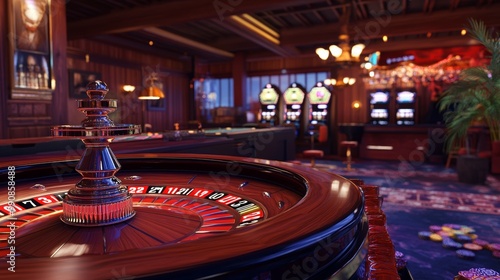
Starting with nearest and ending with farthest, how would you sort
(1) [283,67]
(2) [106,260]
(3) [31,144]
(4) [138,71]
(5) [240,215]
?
(2) [106,260], (5) [240,215], (3) [31,144], (4) [138,71], (1) [283,67]

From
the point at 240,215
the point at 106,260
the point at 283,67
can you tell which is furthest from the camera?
the point at 283,67

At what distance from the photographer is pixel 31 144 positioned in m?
2.02

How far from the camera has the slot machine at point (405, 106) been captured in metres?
8.55

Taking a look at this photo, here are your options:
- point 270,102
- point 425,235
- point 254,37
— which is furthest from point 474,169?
point 270,102

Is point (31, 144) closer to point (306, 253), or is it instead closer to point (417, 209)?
point (306, 253)

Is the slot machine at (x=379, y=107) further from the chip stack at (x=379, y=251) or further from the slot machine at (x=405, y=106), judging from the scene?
the chip stack at (x=379, y=251)

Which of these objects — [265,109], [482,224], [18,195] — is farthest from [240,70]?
[18,195]

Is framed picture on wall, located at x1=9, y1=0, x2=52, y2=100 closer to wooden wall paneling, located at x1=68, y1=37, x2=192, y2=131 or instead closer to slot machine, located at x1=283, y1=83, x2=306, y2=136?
wooden wall paneling, located at x1=68, y1=37, x2=192, y2=131

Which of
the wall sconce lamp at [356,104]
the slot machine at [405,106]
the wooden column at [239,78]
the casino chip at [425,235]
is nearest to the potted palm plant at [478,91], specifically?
the casino chip at [425,235]

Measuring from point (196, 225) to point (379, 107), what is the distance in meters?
8.84

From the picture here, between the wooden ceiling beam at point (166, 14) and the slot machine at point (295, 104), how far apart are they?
449 centimetres

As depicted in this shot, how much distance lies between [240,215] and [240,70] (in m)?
9.04

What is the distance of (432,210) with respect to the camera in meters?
3.85

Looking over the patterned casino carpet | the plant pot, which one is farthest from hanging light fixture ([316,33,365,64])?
the plant pot
